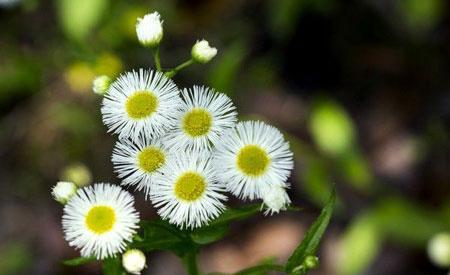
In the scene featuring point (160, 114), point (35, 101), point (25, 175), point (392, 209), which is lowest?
point (160, 114)

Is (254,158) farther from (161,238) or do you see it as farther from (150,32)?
(150,32)

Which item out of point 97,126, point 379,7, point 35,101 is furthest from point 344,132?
point 35,101

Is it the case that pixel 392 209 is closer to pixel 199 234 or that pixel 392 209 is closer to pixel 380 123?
pixel 380 123

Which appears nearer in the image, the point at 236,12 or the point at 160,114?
the point at 160,114

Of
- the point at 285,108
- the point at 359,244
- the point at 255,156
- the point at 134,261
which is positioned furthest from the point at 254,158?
the point at 285,108

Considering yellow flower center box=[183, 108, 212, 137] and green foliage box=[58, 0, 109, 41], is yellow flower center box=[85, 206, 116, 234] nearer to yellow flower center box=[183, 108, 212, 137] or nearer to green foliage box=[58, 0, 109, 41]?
yellow flower center box=[183, 108, 212, 137]

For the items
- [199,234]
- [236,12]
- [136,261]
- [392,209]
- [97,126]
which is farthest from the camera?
[236,12]
